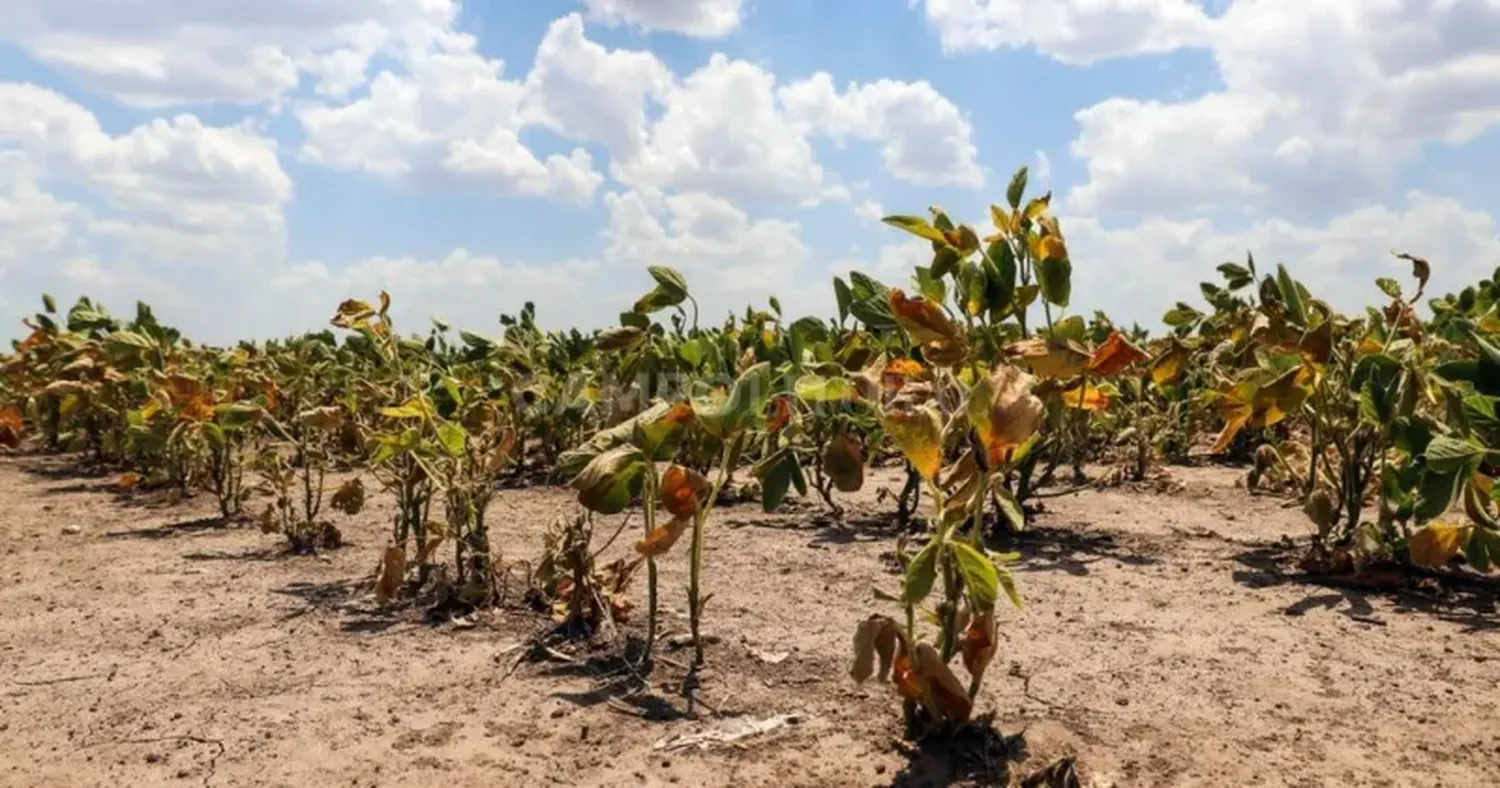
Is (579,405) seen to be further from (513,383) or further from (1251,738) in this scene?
(1251,738)

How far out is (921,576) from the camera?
Answer: 1.63 metres

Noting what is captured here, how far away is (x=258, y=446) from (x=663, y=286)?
4669 millimetres

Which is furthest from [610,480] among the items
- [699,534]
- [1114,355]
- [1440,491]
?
[1440,491]

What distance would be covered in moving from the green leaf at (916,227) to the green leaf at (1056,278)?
376mm

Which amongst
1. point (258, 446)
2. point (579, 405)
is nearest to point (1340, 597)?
point (579, 405)

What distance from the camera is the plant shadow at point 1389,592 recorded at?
9.34ft

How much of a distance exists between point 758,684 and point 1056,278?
4.13ft

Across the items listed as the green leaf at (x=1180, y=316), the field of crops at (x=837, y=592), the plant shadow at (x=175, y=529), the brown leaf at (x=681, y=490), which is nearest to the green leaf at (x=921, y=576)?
the field of crops at (x=837, y=592)

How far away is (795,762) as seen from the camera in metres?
1.93

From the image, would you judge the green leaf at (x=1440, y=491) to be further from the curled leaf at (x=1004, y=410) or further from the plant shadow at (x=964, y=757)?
the curled leaf at (x=1004, y=410)

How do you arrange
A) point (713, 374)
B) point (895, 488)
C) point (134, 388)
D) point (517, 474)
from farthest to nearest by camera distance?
point (517, 474)
point (134, 388)
point (895, 488)
point (713, 374)

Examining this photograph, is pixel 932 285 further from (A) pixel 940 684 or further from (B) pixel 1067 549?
(B) pixel 1067 549

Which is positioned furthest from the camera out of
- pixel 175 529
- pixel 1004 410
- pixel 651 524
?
pixel 175 529

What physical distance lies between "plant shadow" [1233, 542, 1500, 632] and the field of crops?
1 cm
